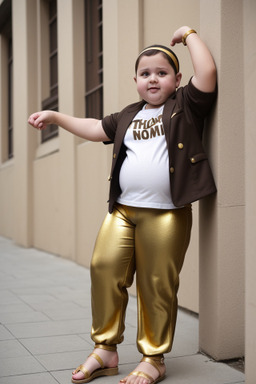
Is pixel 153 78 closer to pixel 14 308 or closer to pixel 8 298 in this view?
pixel 14 308

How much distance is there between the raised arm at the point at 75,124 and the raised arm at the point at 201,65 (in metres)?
0.69

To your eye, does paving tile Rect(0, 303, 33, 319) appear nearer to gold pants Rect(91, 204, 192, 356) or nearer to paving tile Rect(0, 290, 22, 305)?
paving tile Rect(0, 290, 22, 305)

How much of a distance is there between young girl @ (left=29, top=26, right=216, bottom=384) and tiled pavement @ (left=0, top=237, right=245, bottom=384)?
0.78 feet

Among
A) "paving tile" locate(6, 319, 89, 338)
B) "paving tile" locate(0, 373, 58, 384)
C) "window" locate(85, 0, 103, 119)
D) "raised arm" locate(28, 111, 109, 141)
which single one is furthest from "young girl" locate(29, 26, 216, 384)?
"window" locate(85, 0, 103, 119)

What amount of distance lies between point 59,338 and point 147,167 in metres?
1.61

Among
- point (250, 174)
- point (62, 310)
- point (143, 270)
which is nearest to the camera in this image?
point (250, 174)

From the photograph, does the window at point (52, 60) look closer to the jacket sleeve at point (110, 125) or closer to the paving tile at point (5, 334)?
the paving tile at point (5, 334)

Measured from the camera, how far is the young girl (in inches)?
125

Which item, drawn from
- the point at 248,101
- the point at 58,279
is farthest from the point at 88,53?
Result: the point at 248,101

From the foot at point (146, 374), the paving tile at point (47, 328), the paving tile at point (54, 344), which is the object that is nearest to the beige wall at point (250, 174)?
the foot at point (146, 374)

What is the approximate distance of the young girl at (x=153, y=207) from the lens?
317 cm

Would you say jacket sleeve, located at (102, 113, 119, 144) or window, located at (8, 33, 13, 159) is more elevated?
window, located at (8, 33, 13, 159)

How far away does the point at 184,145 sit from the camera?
315 cm

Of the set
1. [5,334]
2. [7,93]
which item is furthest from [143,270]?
[7,93]
